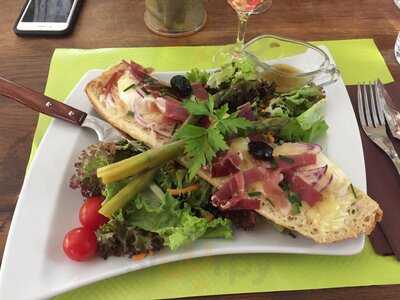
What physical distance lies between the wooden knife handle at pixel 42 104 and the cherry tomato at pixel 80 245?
519 millimetres

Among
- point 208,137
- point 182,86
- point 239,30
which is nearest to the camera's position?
point 208,137

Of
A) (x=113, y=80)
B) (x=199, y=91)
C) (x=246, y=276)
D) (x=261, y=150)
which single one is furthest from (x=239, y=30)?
(x=246, y=276)

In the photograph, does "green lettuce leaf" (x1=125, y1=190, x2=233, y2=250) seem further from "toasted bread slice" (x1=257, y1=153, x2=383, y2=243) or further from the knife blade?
the knife blade

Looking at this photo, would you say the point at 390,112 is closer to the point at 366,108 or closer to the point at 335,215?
the point at 366,108

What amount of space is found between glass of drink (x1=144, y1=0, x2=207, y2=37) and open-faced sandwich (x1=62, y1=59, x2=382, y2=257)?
0.71 meters

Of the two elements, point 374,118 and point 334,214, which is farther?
point 374,118

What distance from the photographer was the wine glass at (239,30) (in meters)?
2.15

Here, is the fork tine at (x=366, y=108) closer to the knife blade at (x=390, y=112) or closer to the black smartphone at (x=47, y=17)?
the knife blade at (x=390, y=112)

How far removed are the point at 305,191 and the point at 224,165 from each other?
276 mm

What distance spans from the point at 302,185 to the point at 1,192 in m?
1.10

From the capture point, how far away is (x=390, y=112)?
6.33 feet

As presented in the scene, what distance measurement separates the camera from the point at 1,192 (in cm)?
174

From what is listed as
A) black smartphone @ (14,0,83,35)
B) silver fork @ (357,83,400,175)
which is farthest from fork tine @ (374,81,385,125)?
black smartphone @ (14,0,83,35)

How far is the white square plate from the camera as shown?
1.37m
